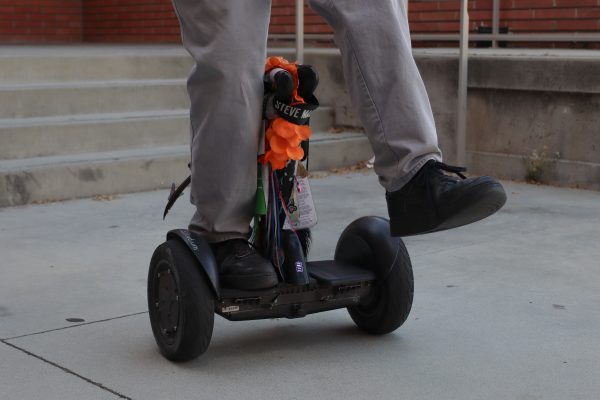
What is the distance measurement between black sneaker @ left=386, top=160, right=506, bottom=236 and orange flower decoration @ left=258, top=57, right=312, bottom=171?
29 cm

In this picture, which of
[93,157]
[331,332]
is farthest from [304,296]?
[93,157]

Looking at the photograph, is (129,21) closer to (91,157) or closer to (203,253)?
(91,157)

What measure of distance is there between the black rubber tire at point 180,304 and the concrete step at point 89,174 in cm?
264

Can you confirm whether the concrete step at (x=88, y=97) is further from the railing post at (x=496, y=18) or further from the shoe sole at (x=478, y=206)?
the shoe sole at (x=478, y=206)

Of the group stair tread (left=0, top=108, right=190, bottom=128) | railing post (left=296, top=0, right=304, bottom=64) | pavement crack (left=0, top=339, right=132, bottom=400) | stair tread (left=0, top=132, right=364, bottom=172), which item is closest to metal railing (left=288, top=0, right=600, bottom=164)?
railing post (left=296, top=0, right=304, bottom=64)

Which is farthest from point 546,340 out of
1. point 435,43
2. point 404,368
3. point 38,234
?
point 435,43

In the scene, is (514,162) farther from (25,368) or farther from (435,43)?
(25,368)

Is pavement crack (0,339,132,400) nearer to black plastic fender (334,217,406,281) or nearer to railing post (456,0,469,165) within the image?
black plastic fender (334,217,406,281)

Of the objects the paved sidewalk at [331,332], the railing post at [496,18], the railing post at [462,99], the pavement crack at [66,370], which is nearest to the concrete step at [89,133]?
the paved sidewalk at [331,332]

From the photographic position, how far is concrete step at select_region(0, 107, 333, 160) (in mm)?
5664

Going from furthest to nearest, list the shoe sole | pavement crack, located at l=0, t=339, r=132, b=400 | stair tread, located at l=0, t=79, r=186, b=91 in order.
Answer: stair tread, located at l=0, t=79, r=186, b=91, pavement crack, located at l=0, t=339, r=132, b=400, the shoe sole

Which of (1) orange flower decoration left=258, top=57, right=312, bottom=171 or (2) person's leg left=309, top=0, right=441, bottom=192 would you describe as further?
(1) orange flower decoration left=258, top=57, right=312, bottom=171

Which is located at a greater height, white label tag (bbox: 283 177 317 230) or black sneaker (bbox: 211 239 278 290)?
white label tag (bbox: 283 177 317 230)

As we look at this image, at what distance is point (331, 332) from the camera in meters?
2.99
